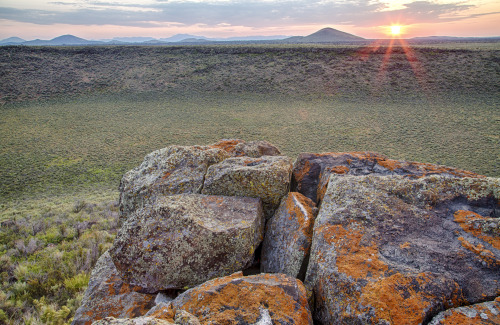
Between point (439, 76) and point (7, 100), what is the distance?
67.1 metres

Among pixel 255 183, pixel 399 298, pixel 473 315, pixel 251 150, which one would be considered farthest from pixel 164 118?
pixel 473 315

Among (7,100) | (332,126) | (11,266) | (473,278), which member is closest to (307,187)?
(473,278)

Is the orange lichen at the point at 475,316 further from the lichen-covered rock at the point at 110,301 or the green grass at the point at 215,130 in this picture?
the green grass at the point at 215,130

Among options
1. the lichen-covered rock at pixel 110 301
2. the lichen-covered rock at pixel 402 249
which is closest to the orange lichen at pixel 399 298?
the lichen-covered rock at pixel 402 249

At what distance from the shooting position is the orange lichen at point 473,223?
3.47 metres

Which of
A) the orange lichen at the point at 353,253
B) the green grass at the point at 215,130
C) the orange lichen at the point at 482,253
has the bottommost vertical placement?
the green grass at the point at 215,130

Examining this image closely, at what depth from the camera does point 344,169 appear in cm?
587

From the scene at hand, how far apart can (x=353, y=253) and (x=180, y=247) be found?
262 cm

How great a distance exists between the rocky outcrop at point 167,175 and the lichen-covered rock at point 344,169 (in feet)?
6.78

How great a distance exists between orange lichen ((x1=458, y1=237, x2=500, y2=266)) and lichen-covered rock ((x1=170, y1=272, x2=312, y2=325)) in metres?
2.20

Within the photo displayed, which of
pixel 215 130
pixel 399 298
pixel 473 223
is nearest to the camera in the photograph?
pixel 399 298

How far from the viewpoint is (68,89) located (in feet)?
153

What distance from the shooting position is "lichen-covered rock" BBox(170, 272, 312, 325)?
10.2 feet

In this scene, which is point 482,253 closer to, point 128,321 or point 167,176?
point 128,321
